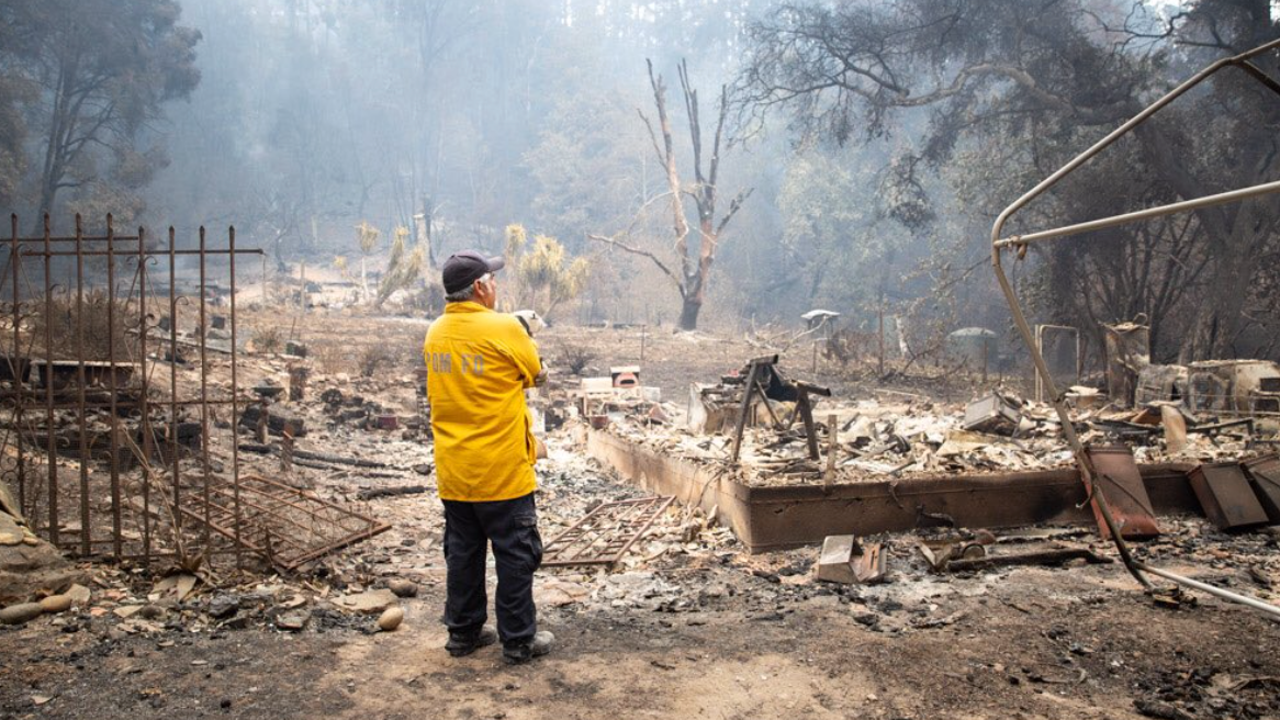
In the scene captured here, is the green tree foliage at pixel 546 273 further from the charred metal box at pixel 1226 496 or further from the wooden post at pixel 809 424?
the charred metal box at pixel 1226 496

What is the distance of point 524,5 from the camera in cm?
6384

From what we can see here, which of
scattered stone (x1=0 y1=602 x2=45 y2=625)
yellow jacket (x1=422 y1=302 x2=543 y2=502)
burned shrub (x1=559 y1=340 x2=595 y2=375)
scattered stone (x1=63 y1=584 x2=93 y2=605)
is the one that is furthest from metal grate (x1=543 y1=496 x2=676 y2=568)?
burned shrub (x1=559 y1=340 x2=595 y2=375)

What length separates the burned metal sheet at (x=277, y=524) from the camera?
5156 mm

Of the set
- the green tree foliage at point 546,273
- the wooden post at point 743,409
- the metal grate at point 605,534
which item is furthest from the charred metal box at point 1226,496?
the green tree foliage at point 546,273

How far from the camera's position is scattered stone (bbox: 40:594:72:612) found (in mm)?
4195

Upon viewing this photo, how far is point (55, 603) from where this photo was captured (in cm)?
422

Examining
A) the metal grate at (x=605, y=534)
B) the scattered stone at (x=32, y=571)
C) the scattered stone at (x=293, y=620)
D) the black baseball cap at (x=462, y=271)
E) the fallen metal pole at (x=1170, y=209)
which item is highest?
the fallen metal pole at (x=1170, y=209)

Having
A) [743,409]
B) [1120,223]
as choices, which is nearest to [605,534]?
[743,409]

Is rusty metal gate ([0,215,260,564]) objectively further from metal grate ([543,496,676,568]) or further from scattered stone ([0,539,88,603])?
metal grate ([543,496,676,568])

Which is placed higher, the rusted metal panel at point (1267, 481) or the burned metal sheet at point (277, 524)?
the rusted metal panel at point (1267, 481)

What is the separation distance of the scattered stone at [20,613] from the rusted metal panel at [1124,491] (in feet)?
20.1

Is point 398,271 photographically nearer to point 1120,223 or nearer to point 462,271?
point 462,271

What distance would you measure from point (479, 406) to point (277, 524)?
2.97m

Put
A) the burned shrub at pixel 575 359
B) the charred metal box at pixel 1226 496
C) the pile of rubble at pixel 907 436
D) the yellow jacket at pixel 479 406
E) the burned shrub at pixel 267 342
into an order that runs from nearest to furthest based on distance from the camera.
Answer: the yellow jacket at pixel 479 406 < the charred metal box at pixel 1226 496 < the pile of rubble at pixel 907 436 < the burned shrub at pixel 267 342 < the burned shrub at pixel 575 359
